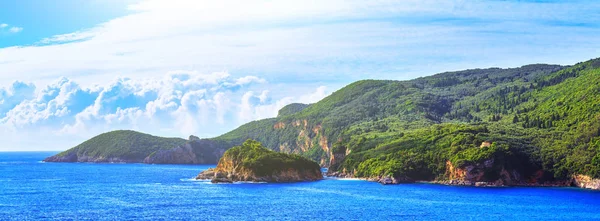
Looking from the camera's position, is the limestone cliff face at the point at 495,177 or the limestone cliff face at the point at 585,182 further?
the limestone cliff face at the point at 495,177

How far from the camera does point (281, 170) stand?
198250 millimetres

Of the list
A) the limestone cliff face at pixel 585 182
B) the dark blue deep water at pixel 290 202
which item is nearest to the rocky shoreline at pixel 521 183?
the limestone cliff face at pixel 585 182

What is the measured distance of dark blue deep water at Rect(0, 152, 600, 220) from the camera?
123 metres

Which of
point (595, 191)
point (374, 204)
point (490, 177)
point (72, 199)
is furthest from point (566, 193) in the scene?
point (72, 199)

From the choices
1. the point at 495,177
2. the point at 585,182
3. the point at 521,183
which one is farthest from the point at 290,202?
the point at 585,182

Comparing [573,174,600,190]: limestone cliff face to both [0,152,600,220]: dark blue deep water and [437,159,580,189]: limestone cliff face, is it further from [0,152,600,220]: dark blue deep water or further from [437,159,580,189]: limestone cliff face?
[0,152,600,220]: dark blue deep water

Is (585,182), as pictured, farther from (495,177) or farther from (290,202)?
(290,202)

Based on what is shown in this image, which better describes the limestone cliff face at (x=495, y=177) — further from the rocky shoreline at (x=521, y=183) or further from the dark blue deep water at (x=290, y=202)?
the dark blue deep water at (x=290, y=202)

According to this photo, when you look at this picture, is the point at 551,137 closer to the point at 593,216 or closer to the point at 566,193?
the point at 566,193

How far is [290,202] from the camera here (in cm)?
14250

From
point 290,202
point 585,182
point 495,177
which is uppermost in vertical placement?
point 495,177

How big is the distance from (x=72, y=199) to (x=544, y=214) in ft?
302

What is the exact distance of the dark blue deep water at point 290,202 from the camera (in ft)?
A: 403

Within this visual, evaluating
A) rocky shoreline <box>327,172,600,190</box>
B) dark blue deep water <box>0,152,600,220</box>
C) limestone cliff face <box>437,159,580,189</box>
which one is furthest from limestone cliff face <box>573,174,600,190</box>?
dark blue deep water <box>0,152,600,220</box>
